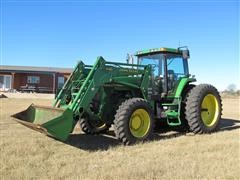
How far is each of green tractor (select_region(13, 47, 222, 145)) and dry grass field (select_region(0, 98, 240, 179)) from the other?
0.50m

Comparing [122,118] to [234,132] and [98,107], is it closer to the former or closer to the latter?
[98,107]

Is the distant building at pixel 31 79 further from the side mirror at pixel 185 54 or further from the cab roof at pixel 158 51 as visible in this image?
the side mirror at pixel 185 54

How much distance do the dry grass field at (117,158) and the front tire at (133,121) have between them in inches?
12.0

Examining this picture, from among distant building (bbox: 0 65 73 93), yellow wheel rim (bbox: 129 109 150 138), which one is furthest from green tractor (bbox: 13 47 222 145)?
distant building (bbox: 0 65 73 93)

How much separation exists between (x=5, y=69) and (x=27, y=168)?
37913 mm

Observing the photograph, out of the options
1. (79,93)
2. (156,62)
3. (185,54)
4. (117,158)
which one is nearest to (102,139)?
(79,93)

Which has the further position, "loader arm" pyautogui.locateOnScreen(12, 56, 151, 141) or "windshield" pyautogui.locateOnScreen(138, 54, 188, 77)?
"windshield" pyautogui.locateOnScreen(138, 54, 188, 77)

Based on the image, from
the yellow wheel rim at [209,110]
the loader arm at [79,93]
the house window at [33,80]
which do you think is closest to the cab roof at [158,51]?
the loader arm at [79,93]

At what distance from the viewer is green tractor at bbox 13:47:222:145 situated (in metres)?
8.34

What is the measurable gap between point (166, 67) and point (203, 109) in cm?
175

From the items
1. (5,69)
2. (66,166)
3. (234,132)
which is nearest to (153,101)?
(234,132)

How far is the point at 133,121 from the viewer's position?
8.83 meters

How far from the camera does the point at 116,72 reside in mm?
9172

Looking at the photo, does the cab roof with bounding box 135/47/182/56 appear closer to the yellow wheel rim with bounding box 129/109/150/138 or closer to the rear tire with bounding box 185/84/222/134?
the rear tire with bounding box 185/84/222/134
